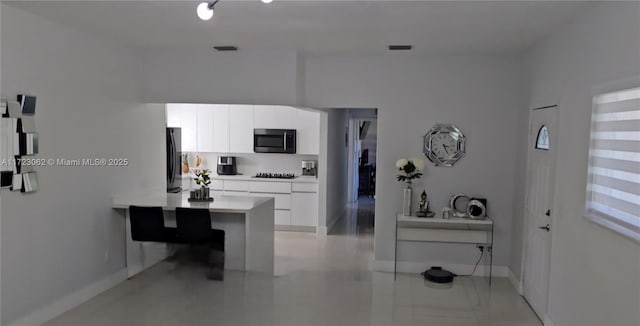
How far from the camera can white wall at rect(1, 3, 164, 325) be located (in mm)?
3498

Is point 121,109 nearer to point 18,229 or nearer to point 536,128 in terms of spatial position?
point 18,229

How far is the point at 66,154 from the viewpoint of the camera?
4.04 metres

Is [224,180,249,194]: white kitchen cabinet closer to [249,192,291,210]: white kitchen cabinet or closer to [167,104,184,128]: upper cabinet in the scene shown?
[249,192,291,210]: white kitchen cabinet

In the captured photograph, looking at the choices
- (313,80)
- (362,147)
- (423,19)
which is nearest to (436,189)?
(313,80)

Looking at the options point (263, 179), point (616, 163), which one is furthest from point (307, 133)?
point (616, 163)

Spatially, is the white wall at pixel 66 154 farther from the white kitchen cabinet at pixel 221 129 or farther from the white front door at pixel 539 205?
the white front door at pixel 539 205

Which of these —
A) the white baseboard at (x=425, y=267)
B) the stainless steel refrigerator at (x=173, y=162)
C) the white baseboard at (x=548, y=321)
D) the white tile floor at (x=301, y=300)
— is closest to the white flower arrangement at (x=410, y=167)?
the white baseboard at (x=425, y=267)

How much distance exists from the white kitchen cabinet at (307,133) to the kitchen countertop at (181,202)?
2.45 metres

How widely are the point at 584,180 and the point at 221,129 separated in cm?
571

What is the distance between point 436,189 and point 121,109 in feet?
11.2

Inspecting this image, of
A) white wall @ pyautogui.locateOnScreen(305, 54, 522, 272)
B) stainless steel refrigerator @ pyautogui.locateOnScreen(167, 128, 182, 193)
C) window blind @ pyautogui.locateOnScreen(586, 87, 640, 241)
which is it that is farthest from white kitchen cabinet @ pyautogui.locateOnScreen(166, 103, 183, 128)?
window blind @ pyautogui.locateOnScreen(586, 87, 640, 241)

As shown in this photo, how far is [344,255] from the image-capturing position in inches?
242

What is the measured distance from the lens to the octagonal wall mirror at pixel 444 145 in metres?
5.23

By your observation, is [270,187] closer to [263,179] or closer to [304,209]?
[263,179]
